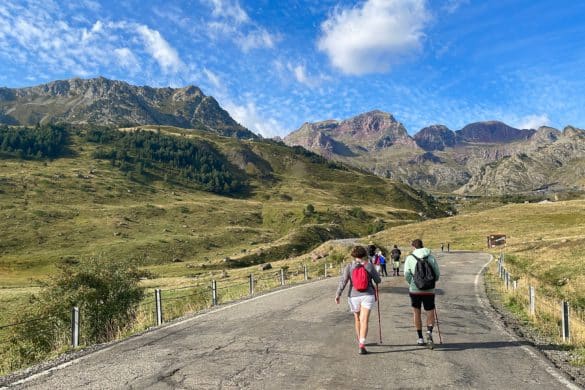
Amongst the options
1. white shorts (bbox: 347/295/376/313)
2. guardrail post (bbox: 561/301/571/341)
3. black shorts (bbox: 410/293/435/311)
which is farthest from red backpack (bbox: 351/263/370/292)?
guardrail post (bbox: 561/301/571/341)

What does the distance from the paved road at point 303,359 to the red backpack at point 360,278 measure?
141cm

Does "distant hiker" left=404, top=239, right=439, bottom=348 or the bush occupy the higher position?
"distant hiker" left=404, top=239, right=439, bottom=348

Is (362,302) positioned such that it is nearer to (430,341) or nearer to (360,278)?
(360,278)

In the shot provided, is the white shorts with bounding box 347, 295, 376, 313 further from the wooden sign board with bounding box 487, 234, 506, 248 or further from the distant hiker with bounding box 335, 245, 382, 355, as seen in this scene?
the wooden sign board with bounding box 487, 234, 506, 248

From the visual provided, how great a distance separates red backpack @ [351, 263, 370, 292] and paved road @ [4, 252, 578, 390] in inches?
55.5

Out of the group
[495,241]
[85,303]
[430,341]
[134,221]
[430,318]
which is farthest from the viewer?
[134,221]

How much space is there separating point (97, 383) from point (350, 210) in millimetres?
147887

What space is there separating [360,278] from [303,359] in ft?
6.87

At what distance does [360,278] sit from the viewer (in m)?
9.89

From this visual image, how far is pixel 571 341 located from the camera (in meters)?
11.4

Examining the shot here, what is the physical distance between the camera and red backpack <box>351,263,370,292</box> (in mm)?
9867

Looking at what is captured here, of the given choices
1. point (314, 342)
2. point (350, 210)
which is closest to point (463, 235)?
point (350, 210)

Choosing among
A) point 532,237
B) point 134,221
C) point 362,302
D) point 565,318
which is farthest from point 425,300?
point 134,221

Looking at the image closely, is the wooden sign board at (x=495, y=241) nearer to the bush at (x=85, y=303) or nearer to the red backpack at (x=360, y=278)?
the bush at (x=85, y=303)
